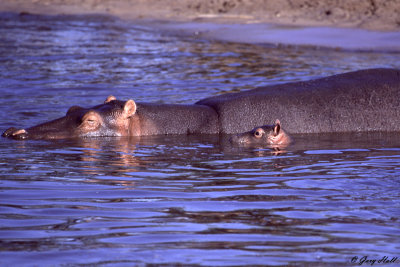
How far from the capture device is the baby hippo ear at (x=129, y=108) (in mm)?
8258

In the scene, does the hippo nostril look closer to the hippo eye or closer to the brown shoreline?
the hippo eye

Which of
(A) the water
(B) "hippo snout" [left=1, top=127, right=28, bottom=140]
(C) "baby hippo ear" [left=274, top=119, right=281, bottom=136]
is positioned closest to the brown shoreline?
(A) the water

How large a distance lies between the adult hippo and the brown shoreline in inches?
350

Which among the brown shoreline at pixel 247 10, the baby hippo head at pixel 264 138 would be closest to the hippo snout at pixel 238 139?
the baby hippo head at pixel 264 138

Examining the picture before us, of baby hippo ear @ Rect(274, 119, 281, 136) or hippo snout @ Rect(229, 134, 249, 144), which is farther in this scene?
hippo snout @ Rect(229, 134, 249, 144)

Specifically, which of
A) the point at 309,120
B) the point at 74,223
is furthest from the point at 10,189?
the point at 309,120

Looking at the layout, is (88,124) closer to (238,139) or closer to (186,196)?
(238,139)

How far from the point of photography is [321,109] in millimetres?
8398

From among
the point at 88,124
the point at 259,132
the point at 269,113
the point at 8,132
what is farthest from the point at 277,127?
the point at 8,132

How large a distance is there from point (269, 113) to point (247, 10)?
41.0 feet

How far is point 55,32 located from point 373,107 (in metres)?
12.8

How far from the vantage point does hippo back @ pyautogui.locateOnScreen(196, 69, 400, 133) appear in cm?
838

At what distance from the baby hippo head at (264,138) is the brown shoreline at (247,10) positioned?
980cm

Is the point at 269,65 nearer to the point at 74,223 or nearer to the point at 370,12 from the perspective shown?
the point at 370,12
